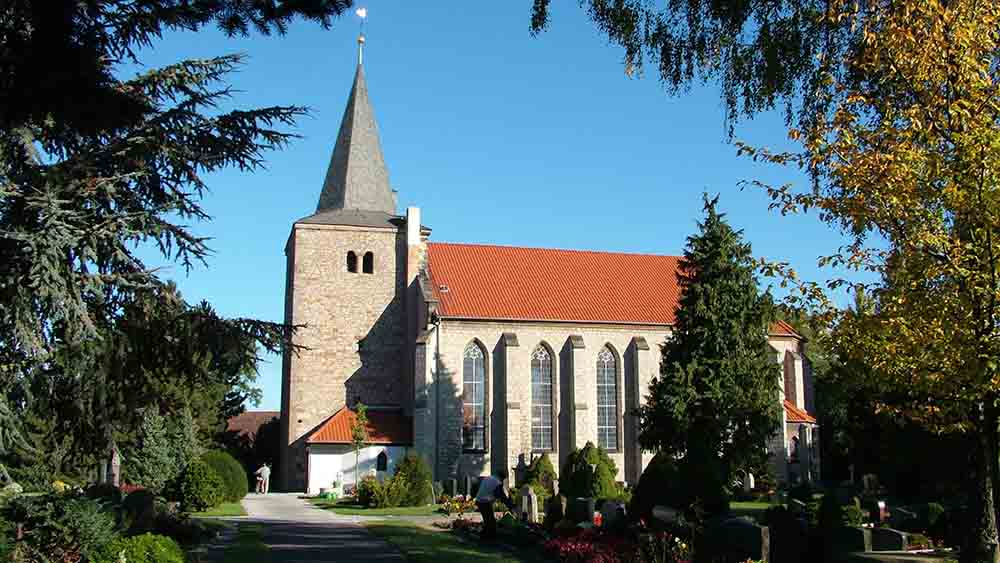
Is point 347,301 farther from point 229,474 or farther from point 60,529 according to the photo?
point 60,529

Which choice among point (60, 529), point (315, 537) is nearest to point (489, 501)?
point (315, 537)

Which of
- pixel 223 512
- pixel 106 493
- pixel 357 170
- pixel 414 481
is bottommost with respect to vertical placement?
pixel 223 512

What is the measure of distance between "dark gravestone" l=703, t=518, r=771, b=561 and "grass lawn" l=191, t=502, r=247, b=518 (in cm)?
1610

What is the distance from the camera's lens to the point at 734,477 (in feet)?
97.5

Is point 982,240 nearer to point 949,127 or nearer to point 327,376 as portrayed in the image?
point 949,127

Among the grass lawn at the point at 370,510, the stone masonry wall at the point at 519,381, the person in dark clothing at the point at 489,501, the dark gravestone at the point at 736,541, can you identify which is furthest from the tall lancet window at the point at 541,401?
the dark gravestone at the point at 736,541

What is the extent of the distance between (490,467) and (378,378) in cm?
672

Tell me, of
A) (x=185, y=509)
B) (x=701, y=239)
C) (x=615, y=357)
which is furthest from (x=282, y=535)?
(x=615, y=357)

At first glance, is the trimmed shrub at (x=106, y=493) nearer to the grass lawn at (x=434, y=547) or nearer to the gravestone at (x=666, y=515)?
the grass lawn at (x=434, y=547)

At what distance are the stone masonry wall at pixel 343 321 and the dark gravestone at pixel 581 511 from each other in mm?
21384

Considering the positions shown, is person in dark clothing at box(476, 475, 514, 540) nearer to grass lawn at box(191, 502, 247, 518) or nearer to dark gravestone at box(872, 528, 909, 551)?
dark gravestone at box(872, 528, 909, 551)

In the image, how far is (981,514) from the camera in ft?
A: 36.4

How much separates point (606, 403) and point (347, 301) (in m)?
12.5

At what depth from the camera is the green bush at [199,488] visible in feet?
87.4
